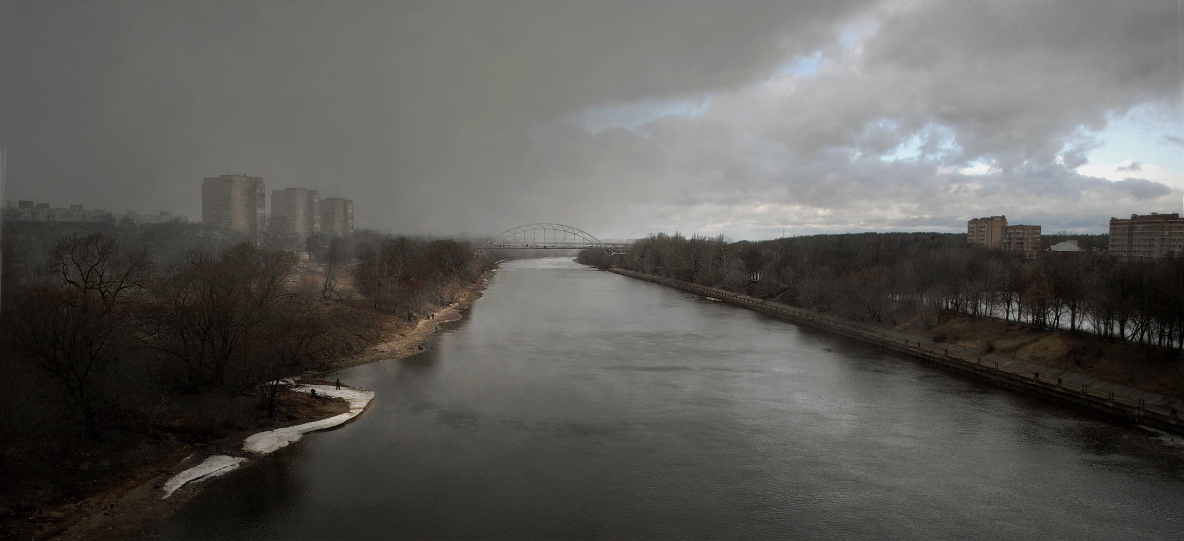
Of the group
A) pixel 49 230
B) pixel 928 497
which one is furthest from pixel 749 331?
pixel 49 230

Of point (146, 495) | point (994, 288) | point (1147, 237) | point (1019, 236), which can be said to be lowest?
point (146, 495)

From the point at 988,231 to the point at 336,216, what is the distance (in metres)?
51.2

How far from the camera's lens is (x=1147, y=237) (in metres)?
16.0

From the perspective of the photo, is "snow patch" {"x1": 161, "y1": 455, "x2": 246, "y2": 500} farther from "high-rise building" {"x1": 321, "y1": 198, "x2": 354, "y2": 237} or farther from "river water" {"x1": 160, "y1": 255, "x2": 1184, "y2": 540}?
"high-rise building" {"x1": 321, "y1": 198, "x2": 354, "y2": 237}

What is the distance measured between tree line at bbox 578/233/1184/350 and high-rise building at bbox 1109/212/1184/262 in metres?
0.51

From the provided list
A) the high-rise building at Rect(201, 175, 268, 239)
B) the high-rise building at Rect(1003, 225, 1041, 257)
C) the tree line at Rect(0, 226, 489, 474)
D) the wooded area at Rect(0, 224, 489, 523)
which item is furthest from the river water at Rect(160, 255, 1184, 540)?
the high-rise building at Rect(1003, 225, 1041, 257)

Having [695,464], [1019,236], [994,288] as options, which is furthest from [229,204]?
[1019,236]

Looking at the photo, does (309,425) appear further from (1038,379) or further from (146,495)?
(1038,379)

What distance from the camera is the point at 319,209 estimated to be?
48.8 m

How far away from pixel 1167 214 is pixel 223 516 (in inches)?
804

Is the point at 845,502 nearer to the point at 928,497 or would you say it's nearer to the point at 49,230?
the point at 928,497

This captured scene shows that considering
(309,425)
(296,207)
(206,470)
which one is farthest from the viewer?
(296,207)

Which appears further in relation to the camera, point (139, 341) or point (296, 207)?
point (296, 207)

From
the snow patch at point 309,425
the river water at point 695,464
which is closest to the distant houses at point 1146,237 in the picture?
the river water at point 695,464
